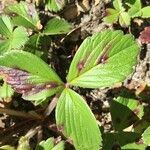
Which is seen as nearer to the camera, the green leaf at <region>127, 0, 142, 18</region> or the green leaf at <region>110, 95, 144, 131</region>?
the green leaf at <region>110, 95, 144, 131</region>

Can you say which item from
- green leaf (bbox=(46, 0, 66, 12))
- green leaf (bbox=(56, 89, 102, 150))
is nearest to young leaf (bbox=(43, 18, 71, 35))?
green leaf (bbox=(46, 0, 66, 12))

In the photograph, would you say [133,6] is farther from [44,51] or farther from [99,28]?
→ [44,51]

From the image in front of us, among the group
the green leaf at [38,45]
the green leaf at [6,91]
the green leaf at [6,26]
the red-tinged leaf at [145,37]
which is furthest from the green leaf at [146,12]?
the green leaf at [6,91]

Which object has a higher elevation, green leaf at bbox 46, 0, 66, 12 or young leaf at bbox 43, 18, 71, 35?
green leaf at bbox 46, 0, 66, 12

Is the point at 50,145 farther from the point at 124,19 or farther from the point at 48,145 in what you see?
the point at 124,19

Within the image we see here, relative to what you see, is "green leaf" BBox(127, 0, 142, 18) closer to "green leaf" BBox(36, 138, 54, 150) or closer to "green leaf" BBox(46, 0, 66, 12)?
"green leaf" BBox(46, 0, 66, 12)

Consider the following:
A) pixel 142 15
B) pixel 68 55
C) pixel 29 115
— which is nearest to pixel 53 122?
pixel 29 115

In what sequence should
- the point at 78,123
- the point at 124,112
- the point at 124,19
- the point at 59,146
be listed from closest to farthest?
1. the point at 78,123
2. the point at 59,146
3. the point at 124,112
4. the point at 124,19

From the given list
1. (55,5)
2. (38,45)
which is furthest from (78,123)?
(55,5)
